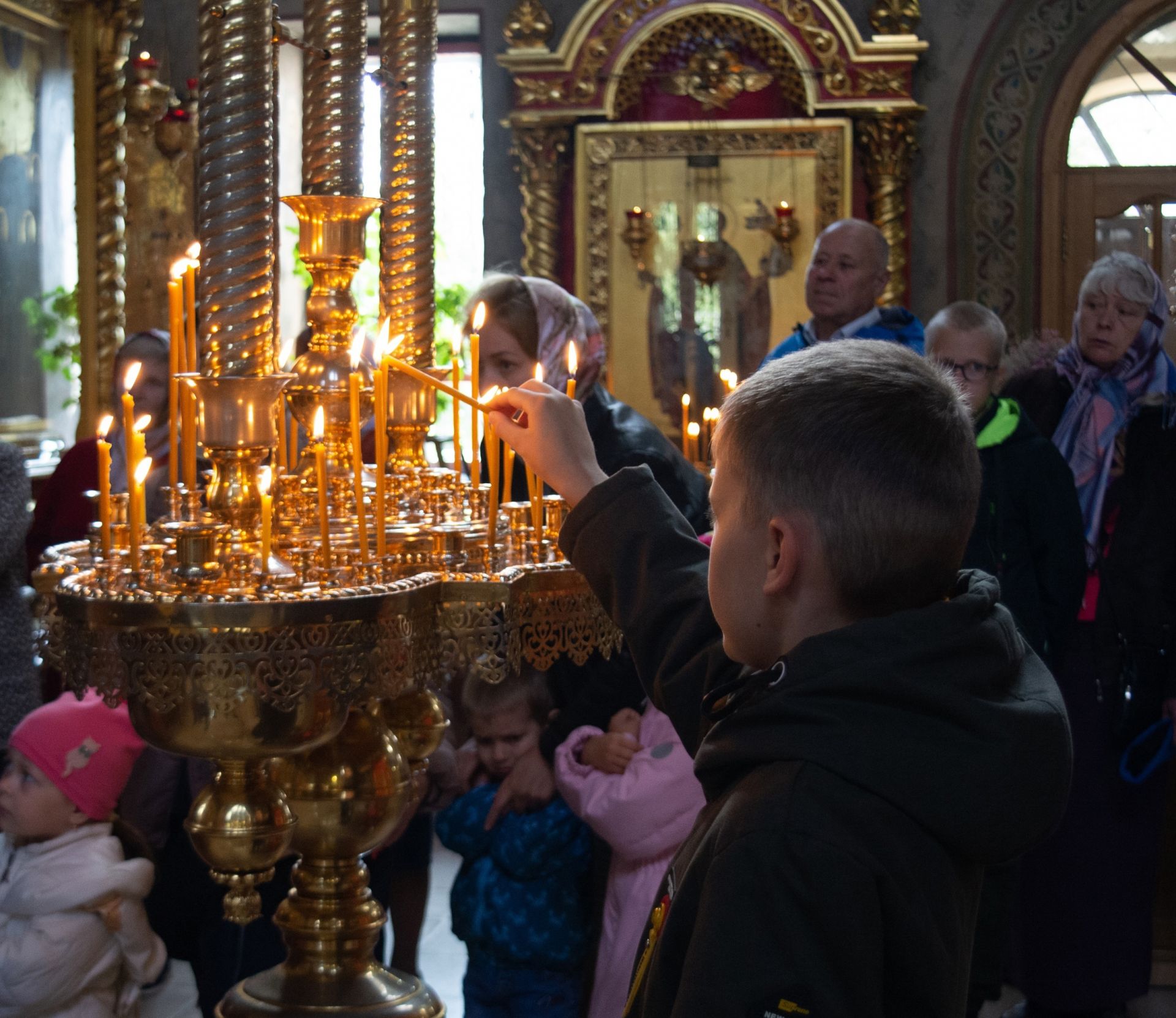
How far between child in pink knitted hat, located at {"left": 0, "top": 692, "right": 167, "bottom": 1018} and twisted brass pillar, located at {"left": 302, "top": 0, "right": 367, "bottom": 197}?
4.12 ft

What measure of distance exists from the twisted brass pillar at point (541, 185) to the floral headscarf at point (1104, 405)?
356 centimetres

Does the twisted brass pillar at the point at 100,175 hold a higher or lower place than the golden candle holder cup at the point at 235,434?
higher

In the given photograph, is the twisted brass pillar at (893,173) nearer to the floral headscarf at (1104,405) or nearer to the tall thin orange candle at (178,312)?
the floral headscarf at (1104,405)

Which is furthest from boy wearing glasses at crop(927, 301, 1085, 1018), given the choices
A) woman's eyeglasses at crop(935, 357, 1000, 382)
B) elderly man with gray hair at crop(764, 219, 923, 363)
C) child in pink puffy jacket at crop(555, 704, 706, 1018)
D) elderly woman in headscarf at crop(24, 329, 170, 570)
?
elderly woman in headscarf at crop(24, 329, 170, 570)

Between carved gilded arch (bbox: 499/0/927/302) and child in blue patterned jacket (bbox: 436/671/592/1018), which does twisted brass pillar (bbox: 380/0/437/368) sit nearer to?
child in blue patterned jacket (bbox: 436/671/592/1018)

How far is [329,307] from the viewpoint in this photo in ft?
5.65

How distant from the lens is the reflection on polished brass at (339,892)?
168cm

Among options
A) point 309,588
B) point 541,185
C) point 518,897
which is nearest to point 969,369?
point 518,897

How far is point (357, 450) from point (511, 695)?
3.77 ft

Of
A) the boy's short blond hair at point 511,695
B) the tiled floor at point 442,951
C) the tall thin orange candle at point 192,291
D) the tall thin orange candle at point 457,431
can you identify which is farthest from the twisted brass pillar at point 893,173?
the tall thin orange candle at point 192,291

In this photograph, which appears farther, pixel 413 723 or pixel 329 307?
pixel 413 723

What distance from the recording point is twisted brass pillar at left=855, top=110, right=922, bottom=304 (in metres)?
6.43

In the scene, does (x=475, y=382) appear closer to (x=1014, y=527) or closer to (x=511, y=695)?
(x=511, y=695)

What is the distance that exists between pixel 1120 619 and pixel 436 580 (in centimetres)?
214
